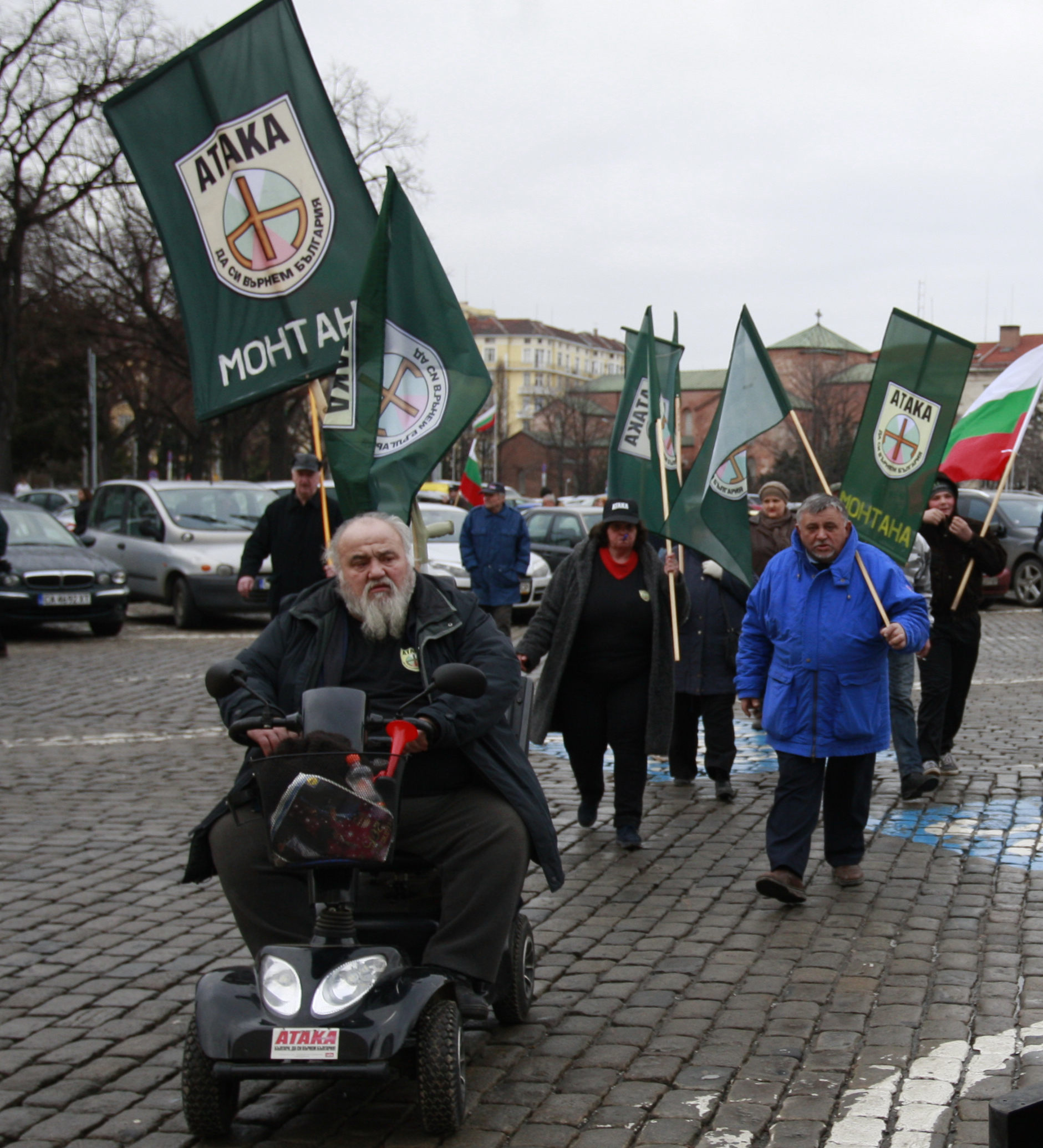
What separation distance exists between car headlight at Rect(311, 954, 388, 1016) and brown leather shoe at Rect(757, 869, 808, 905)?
8.82 ft

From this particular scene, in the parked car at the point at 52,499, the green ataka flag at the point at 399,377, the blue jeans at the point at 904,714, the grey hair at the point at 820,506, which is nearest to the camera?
the green ataka flag at the point at 399,377

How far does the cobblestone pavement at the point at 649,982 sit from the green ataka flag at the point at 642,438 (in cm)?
175

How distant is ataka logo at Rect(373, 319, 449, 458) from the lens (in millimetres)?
5836

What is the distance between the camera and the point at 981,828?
24.5ft

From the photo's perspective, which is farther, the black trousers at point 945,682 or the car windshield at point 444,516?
the car windshield at point 444,516

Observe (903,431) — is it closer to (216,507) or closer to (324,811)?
(324,811)

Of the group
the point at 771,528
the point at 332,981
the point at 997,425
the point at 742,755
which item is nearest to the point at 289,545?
the point at 771,528

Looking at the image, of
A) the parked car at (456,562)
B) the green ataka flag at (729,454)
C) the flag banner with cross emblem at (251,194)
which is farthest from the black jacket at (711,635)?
the parked car at (456,562)

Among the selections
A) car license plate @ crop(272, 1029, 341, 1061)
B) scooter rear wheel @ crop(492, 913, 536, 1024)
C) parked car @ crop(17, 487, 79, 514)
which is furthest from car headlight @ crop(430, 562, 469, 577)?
parked car @ crop(17, 487, 79, 514)

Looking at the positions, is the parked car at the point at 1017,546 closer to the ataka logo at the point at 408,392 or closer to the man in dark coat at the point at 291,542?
the man in dark coat at the point at 291,542

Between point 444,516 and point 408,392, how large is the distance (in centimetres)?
1520

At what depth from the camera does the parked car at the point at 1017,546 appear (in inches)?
864

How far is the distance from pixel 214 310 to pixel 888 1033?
384cm

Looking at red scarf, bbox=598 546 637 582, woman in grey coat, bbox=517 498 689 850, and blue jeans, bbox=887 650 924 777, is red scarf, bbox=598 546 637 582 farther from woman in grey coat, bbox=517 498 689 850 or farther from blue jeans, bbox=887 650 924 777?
blue jeans, bbox=887 650 924 777
